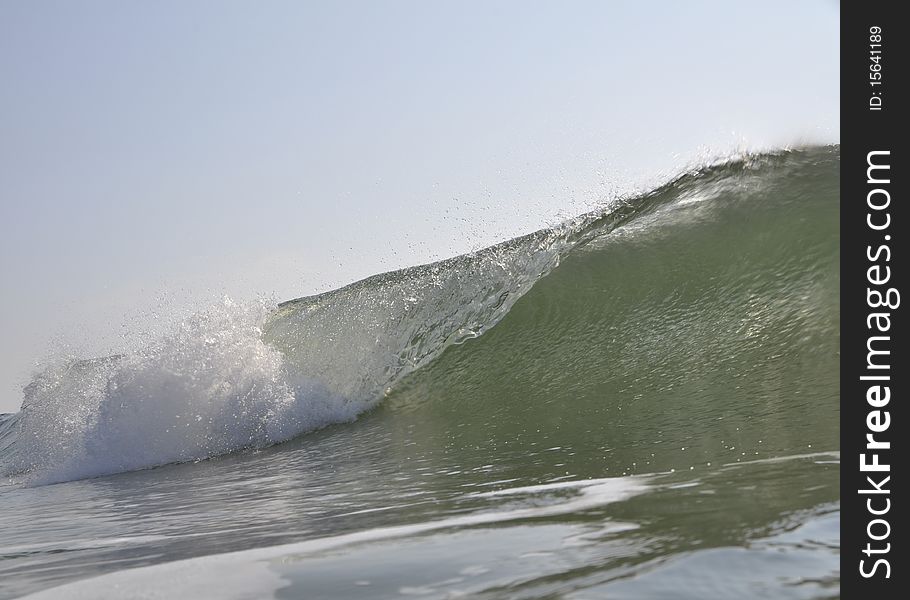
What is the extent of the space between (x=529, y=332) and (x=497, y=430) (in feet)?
8.35

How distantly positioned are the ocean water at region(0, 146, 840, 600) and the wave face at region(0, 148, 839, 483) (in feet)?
0.09

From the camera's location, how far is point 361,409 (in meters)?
7.45

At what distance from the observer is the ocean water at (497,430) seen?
6.79 ft

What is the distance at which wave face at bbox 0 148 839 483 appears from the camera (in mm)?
6668

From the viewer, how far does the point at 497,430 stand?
546cm
